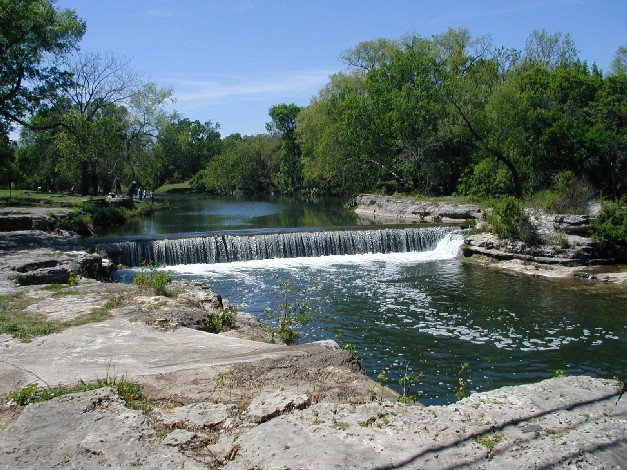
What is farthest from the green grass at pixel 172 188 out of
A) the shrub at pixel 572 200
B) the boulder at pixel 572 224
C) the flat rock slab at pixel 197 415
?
the flat rock slab at pixel 197 415

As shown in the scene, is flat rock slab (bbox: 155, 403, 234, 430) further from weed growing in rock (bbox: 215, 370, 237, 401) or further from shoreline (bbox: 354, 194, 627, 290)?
shoreline (bbox: 354, 194, 627, 290)

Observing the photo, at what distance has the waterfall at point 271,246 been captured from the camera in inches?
730

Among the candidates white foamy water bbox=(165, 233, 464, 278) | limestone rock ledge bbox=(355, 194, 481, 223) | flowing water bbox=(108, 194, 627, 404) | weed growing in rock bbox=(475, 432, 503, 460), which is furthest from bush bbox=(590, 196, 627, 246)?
weed growing in rock bbox=(475, 432, 503, 460)

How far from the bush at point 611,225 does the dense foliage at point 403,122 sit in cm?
136

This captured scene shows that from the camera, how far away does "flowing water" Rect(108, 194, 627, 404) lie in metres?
9.20

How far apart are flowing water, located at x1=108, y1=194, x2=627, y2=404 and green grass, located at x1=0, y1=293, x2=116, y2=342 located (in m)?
4.23

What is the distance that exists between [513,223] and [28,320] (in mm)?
15122

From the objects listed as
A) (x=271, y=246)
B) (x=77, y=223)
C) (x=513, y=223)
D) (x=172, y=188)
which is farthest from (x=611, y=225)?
(x=172, y=188)

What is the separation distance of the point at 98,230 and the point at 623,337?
21.8m

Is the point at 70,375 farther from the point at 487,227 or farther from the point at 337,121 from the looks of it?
the point at 337,121

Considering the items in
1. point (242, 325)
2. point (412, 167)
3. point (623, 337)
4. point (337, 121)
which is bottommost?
point (623, 337)

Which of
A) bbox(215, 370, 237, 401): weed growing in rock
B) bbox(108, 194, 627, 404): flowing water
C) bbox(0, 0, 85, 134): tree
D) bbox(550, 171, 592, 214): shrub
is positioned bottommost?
bbox(108, 194, 627, 404): flowing water

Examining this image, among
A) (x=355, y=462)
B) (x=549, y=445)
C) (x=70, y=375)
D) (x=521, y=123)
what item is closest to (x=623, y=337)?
(x=549, y=445)

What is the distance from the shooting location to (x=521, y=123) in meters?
25.2
